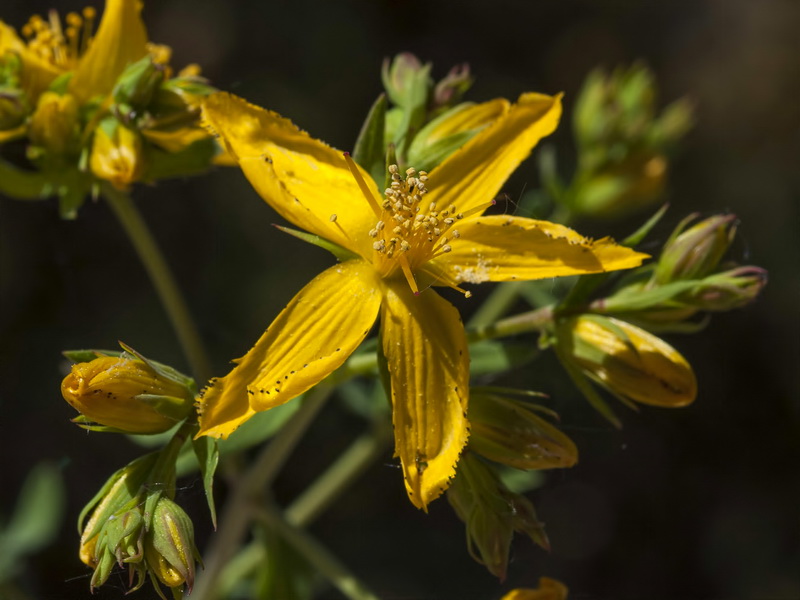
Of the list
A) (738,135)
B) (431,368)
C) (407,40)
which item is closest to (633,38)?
(738,135)

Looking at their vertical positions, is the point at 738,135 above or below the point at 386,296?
below

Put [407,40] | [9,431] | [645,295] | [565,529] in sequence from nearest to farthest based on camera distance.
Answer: [645,295]
[9,431]
[565,529]
[407,40]

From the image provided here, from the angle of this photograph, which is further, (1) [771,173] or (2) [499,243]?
(1) [771,173]

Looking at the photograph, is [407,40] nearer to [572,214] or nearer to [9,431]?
[572,214]

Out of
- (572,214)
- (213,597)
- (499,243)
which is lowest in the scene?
(213,597)

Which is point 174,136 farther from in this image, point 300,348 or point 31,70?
point 300,348

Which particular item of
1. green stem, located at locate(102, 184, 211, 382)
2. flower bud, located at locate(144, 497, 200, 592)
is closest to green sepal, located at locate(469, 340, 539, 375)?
green stem, located at locate(102, 184, 211, 382)

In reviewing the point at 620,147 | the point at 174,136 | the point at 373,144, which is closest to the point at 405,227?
the point at 373,144

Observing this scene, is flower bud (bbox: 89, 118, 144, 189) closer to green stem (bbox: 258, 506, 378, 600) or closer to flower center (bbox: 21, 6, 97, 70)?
flower center (bbox: 21, 6, 97, 70)
